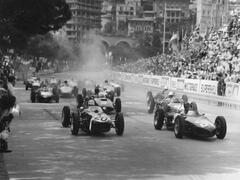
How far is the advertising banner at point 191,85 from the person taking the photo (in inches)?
1666

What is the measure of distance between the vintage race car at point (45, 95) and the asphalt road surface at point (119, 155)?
1314cm

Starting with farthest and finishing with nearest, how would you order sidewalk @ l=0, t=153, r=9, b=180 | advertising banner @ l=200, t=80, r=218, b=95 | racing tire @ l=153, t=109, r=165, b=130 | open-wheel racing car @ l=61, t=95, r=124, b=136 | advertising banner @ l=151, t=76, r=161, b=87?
advertising banner @ l=151, t=76, r=161, b=87 < advertising banner @ l=200, t=80, r=218, b=95 < racing tire @ l=153, t=109, r=165, b=130 < open-wheel racing car @ l=61, t=95, r=124, b=136 < sidewalk @ l=0, t=153, r=9, b=180

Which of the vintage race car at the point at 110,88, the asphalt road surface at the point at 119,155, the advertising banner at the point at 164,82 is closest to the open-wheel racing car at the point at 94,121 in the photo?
the asphalt road surface at the point at 119,155

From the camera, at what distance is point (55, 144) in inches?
586

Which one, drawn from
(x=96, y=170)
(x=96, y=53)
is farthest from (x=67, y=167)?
(x=96, y=53)

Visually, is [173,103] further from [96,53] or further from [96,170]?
[96,53]

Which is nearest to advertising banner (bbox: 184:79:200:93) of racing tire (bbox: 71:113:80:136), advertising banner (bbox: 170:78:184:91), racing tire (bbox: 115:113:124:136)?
Answer: advertising banner (bbox: 170:78:184:91)

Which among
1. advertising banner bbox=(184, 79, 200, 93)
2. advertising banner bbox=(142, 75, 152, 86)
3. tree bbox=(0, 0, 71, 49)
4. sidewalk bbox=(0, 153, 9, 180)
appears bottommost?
advertising banner bbox=(142, 75, 152, 86)

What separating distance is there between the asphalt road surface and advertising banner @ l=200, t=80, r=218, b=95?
64.6 ft

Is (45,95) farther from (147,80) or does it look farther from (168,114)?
(147,80)

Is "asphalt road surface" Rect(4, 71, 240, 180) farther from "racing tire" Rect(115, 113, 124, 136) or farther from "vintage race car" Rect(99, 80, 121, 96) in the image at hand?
"vintage race car" Rect(99, 80, 121, 96)

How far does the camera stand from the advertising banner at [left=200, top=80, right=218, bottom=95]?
1523 inches

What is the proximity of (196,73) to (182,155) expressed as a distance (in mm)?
33157

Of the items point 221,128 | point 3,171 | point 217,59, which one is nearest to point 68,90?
point 217,59
